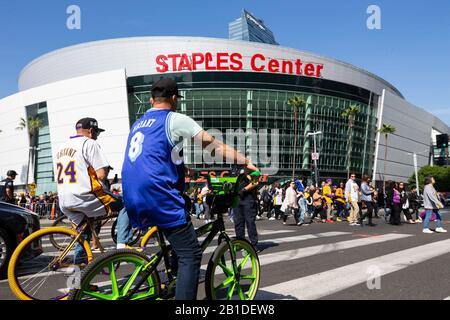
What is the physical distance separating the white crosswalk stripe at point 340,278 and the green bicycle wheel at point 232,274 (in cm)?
46

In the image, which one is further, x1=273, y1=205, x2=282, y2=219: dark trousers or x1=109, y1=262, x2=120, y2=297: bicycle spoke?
x1=273, y1=205, x2=282, y2=219: dark trousers

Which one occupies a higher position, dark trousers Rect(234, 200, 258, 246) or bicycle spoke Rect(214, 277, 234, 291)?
bicycle spoke Rect(214, 277, 234, 291)

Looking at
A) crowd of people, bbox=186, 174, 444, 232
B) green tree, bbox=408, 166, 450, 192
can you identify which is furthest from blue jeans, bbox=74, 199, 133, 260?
green tree, bbox=408, 166, 450, 192

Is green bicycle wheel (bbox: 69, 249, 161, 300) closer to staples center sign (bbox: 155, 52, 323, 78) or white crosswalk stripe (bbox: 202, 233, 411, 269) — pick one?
white crosswalk stripe (bbox: 202, 233, 411, 269)

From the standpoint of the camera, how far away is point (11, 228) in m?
4.92

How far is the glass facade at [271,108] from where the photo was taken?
56.2 meters

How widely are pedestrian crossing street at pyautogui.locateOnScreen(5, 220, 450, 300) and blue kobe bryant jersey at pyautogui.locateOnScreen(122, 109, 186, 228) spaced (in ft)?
5.76

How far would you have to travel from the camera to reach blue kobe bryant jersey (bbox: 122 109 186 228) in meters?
2.46

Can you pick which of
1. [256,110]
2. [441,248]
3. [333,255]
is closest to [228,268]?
[333,255]

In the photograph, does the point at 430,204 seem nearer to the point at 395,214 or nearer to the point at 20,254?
the point at 395,214

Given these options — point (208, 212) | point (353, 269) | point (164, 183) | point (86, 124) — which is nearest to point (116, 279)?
point (164, 183)

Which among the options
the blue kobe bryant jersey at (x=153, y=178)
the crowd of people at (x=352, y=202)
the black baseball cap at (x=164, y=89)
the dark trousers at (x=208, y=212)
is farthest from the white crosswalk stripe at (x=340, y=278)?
the crowd of people at (x=352, y=202)
